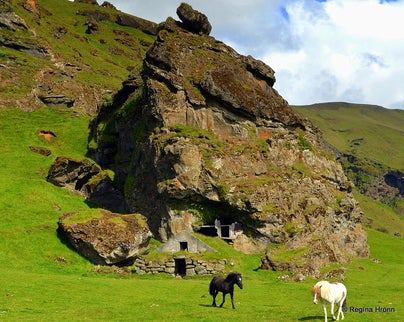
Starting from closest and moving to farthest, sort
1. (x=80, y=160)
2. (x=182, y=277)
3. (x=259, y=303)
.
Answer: (x=259, y=303) < (x=182, y=277) < (x=80, y=160)

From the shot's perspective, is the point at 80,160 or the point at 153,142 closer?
the point at 153,142

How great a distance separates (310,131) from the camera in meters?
91.4

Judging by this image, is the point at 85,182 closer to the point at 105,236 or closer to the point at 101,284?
the point at 105,236

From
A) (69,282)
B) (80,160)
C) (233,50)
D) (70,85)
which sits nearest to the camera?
(69,282)

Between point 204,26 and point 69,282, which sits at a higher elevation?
point 204,26

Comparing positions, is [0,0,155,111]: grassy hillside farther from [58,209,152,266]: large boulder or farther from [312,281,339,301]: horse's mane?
[312,281,339,301]: horse's mane

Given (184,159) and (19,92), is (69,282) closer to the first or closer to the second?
(184,159)

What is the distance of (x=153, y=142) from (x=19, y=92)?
62007mm

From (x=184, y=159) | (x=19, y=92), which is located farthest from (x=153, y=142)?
(x=19, y=92)

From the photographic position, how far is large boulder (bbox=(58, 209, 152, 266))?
180 ft

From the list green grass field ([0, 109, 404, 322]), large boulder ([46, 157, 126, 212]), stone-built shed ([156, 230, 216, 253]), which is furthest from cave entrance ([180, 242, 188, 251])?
large boulder ([46, 157, 126, 212])

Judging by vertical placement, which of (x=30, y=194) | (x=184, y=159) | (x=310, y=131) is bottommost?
(x=30, y=194)

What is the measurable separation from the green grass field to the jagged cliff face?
651 cm

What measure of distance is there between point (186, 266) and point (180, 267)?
2.03m
